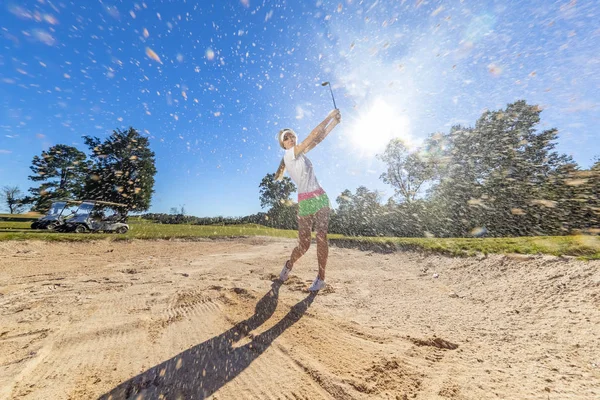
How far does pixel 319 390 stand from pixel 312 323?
93 cm

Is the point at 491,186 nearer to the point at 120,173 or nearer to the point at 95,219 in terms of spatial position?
the point at 95,219

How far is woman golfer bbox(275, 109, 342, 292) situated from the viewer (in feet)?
11.9

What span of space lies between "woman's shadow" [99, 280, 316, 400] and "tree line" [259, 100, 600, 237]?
29.1ft

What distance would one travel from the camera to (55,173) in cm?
4525

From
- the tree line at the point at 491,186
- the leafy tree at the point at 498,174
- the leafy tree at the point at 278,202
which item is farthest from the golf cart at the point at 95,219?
the leafy tree at the point at 278,202

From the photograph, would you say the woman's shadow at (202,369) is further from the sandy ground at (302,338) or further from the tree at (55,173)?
the tree at (55,173)

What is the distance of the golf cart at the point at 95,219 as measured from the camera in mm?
14492

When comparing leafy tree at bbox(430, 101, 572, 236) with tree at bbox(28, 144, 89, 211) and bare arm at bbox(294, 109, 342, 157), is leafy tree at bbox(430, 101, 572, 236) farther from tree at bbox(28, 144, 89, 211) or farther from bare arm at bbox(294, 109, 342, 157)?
tree at bbox(28, 144, 89, 211)

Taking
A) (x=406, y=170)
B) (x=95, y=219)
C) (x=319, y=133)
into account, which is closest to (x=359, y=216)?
(x=406, y=170)

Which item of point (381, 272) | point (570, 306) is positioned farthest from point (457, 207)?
point (570, 306)

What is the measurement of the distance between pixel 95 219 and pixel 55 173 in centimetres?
4494

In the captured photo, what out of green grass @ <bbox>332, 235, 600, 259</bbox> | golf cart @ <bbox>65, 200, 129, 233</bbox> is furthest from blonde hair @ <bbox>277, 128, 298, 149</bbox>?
golf cart @ <bbox>65, 200, 129, 233</bbox>

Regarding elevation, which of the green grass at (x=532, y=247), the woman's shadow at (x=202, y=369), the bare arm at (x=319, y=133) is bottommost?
the woman's shadow at (x=202, y=369)

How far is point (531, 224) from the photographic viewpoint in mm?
14602
